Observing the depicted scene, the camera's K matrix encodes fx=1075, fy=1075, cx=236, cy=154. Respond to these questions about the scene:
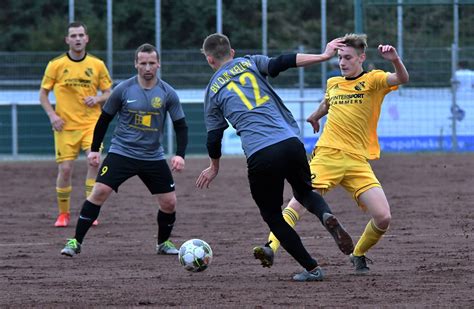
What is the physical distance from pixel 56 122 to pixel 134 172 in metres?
3.01

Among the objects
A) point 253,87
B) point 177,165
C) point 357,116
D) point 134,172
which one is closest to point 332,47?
point 253,87

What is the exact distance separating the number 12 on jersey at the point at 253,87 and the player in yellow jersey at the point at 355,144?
0.80m

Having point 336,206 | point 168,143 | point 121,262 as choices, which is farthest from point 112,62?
point 121,262

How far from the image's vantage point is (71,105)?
12.7 meters

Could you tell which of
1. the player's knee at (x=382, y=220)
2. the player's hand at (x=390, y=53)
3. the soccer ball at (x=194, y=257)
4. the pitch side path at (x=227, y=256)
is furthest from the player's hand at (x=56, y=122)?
the player's hand at (x=390, y=53)

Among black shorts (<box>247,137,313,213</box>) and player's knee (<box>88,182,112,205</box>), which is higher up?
black shorts (<box>247,137,313,213</box>)

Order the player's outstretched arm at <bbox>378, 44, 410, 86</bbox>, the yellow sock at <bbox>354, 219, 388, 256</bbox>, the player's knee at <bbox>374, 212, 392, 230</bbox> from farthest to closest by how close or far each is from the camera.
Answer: the yellow sock at <bbox>354, 219, 388, 256</bbox>
the player's knee at <bbox>374, 212, 392, 230</bbox>
the player's outstretched arm at <bbox>378, 44, 410, 86</bbox>

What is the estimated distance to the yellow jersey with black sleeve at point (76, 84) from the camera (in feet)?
41.5

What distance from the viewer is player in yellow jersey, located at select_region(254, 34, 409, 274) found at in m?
8.25

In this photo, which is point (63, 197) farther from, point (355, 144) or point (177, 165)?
point (355, 144)

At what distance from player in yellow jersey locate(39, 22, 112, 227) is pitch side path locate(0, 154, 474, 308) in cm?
61

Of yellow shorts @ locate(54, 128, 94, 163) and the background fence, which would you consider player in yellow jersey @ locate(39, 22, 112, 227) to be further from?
the background fence

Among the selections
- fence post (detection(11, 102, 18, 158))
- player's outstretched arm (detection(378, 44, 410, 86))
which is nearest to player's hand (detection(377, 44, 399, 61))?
player's outstretched arm (detection(378, 44, 410, 86))

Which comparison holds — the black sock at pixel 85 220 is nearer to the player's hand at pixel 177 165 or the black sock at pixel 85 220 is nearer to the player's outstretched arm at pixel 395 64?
the player's hand at pixel 177 165
